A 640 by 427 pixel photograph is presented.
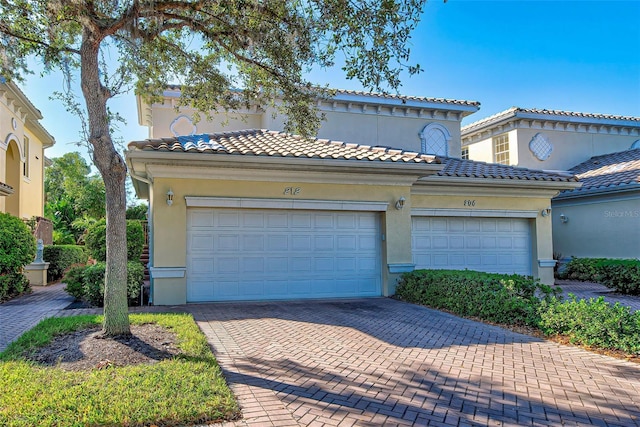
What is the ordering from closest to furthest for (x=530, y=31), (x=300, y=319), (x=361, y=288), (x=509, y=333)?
1. (x=509, y=333)
2. (x=300, y=319)
3. (x=361, y=288)
4. (x=530, y=31)

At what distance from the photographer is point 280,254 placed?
1095cm

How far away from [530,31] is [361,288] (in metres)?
9.00

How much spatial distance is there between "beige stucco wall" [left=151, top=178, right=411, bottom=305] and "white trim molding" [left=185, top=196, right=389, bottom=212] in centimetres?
Answer: 10

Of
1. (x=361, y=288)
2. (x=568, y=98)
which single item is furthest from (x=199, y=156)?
(x=568, y=98)

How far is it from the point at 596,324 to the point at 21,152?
2188cm

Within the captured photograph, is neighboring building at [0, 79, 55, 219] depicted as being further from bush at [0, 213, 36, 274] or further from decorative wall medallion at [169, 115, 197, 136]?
decorative wall medallion at [169, 115, 197, 136]

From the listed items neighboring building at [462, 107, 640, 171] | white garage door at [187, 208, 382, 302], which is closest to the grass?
white garage door at [187, 208, 382, 302]

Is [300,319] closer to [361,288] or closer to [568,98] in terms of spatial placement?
[361,288]

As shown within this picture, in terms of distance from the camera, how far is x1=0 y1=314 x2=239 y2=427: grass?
3.69m

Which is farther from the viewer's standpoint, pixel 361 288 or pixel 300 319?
pixel 361 288

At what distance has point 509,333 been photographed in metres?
7.42

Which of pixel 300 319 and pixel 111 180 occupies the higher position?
pixel 111 180

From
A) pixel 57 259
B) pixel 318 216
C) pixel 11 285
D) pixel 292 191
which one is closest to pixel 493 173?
pixel 318 216

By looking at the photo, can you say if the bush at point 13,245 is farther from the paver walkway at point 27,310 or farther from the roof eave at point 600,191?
the roof eave at point 600,191
